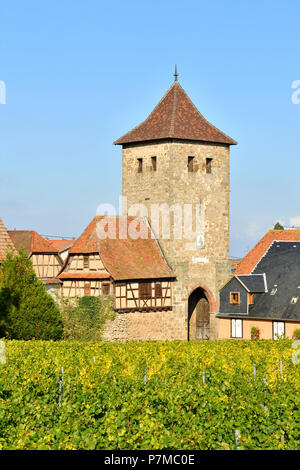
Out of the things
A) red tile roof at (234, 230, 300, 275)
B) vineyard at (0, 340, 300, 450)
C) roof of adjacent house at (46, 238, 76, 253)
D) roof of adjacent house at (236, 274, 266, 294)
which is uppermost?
roof of adjacent house at (46, 238, 76, 253)

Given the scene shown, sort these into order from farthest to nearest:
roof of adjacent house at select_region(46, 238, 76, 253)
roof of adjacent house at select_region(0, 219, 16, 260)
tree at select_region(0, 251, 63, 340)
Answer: roof of adjacent house at select_region(46, 238, 76, 253)
tree at select_region(0, 251, 63, 340)
roof of adjacent house at select_region(0, 219, 16, 260)

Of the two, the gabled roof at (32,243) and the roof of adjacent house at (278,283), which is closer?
the roof of adjacent house at (278,283)

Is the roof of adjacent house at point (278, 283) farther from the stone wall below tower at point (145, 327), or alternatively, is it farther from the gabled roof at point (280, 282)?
the stone wall below tower at point (145, 327)

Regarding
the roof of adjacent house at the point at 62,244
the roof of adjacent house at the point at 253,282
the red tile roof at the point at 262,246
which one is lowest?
the roof of adjacent house at the point at 253,282

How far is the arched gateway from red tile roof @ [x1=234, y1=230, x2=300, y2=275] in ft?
10.4

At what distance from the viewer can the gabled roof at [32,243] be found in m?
52.2

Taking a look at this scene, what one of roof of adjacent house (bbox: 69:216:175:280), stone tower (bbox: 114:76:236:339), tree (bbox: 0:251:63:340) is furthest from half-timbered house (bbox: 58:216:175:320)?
tree (bbox: 0:251:63:340)

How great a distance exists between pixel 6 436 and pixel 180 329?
29.8m

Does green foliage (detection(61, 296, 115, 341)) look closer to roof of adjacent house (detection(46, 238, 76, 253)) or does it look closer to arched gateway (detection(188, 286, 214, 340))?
arched gateway (detection(188, 286, 214, 340))

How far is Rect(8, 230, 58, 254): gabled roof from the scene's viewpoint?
5225cm

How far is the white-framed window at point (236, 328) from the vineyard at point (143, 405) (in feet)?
59.8

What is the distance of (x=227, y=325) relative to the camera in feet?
143

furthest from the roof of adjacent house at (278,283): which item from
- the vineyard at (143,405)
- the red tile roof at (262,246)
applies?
the vineyard at (143,405)

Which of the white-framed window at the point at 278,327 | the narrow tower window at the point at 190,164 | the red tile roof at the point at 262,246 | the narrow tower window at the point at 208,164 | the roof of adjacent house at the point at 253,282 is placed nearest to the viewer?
the white-framed window at the point at 278,327
